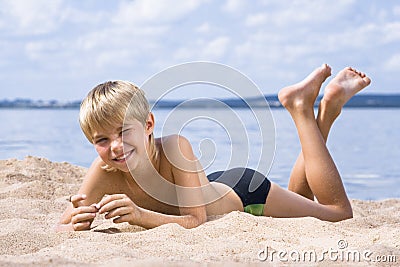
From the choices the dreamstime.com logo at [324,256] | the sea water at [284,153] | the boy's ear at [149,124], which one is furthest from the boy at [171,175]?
the dreamstime.com logo at [324,256]

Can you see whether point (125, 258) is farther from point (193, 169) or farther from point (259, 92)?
point (259, 92)

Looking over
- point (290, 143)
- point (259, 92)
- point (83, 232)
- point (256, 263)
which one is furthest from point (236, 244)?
point (290, 143)

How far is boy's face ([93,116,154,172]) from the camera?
2.74 meters

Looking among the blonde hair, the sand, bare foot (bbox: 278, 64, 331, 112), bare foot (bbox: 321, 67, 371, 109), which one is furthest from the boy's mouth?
bare foot (bbox: 321, 67, 371, 109)

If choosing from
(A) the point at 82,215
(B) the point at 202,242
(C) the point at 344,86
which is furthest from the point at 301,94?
(A) the point at 82,215

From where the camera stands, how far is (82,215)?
8.91ft

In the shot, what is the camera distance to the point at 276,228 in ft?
9.22

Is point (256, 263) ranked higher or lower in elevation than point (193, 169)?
lower

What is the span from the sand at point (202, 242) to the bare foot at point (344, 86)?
0.81 metres

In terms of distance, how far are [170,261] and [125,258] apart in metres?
0.17

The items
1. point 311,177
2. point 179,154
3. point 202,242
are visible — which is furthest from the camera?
point 311,177

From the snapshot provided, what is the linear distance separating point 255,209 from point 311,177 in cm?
46

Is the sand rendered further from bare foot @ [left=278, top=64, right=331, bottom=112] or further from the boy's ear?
bare foot @ [left=278, top=64, right=331, bottom=112]

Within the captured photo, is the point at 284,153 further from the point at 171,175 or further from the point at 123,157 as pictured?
the point at 123,157
